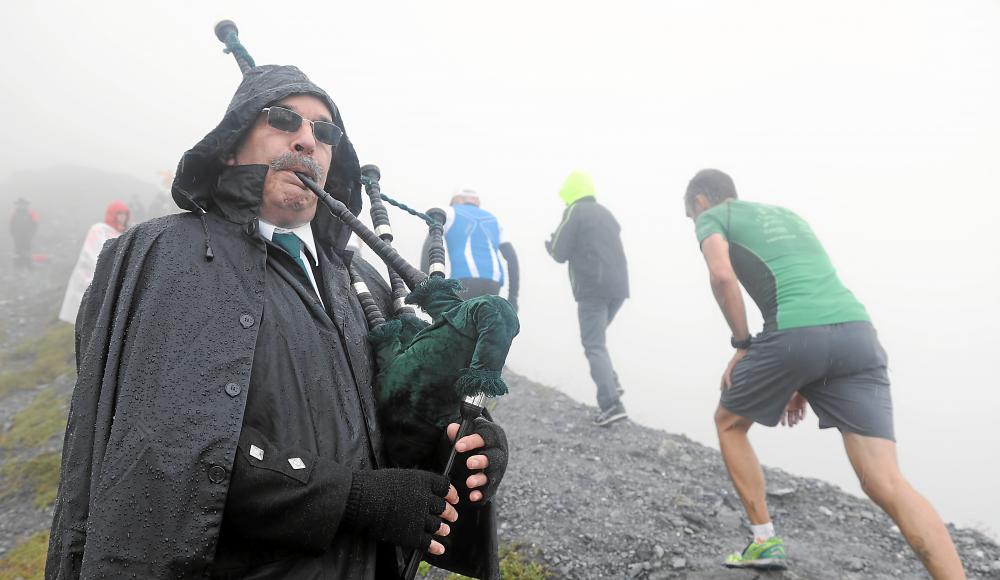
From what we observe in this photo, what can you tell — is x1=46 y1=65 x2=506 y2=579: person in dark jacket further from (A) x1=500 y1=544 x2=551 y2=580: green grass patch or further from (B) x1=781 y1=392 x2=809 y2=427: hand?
(B) x1=781 y1=392 x2=809 y2=427: hand

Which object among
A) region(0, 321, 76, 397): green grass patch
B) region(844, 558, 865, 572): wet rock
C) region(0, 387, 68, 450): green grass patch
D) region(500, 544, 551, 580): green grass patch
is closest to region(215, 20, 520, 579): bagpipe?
region(500, 544, 551, 580): green grass patch

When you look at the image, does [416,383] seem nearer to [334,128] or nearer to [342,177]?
[334,128]

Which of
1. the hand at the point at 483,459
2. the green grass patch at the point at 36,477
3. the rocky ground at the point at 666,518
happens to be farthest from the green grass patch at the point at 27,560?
the hand at the point at 483,459

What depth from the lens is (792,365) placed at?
3838mm

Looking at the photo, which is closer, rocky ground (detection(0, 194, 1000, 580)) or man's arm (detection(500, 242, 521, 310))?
rocky ground (detection(0, 194, 1000, 580))

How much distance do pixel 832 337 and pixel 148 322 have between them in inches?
165

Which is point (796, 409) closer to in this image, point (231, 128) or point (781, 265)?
point (781, 265)

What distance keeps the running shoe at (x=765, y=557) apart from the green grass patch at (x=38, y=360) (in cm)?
1269

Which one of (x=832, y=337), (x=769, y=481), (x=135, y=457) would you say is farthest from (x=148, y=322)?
(x=769, y=481)

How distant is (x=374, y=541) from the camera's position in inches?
81.4

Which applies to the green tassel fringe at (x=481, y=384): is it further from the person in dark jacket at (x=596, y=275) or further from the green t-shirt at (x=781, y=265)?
the person in dark jacket at (x=596, y=275)

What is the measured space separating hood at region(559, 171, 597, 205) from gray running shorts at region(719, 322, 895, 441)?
15.0 ft

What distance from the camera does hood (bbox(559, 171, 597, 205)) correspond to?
26.7 ft

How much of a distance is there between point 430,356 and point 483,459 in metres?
0.47
